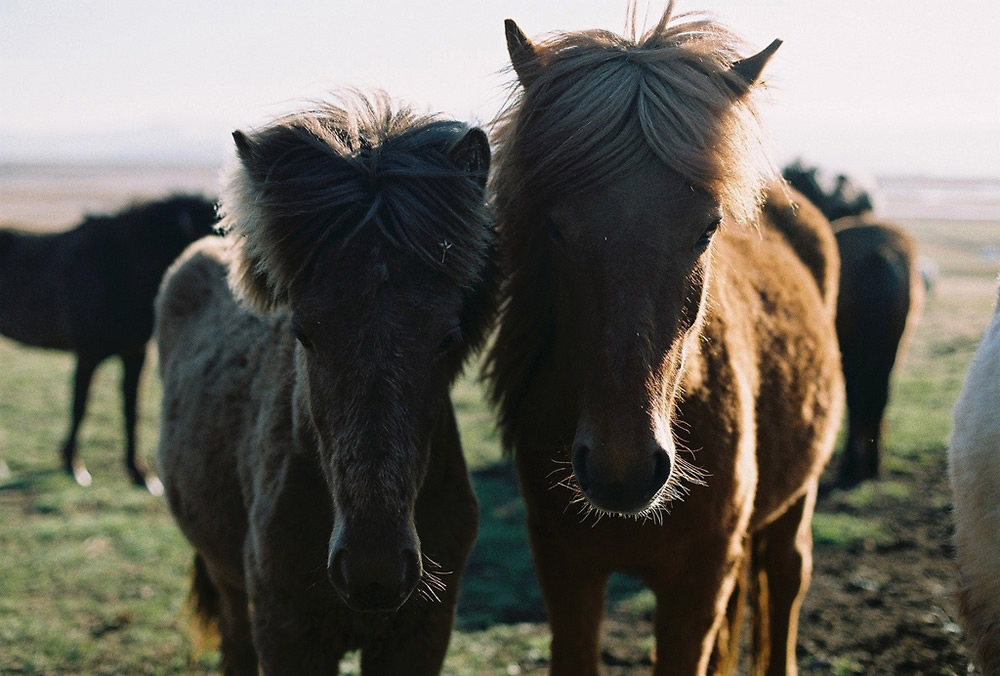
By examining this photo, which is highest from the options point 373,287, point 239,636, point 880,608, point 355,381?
point 373,287

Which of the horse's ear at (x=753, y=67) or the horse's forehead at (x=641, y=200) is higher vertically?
the horse's ear at (x=753, y=67)

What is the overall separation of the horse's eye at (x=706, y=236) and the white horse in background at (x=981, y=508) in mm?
1135

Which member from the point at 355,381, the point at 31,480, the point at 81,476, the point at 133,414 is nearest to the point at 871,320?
the point at 355,381

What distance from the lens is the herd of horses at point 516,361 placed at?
6.63 ft

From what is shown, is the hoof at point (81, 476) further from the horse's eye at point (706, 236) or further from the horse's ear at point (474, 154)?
the horse's eye at point (706, 236)

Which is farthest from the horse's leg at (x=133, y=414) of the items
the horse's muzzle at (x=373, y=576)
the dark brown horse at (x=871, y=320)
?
the dark brown horse at (x=871, y=320)

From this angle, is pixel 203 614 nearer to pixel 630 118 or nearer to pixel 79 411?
pixel 630 118

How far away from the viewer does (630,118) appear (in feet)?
7.43

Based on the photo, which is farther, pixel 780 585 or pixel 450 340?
pixel 780 585

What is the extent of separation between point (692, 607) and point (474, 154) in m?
1.63

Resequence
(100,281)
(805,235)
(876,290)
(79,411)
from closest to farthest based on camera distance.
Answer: (805,235)
(876,290)
(79,411)
(100,281)

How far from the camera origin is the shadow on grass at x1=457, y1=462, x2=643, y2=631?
16.2ft

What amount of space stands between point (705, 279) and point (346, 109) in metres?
1.22

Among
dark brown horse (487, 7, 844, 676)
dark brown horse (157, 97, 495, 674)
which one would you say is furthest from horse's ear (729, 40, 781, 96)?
dark brown horse (157, 97, 495, 674)
